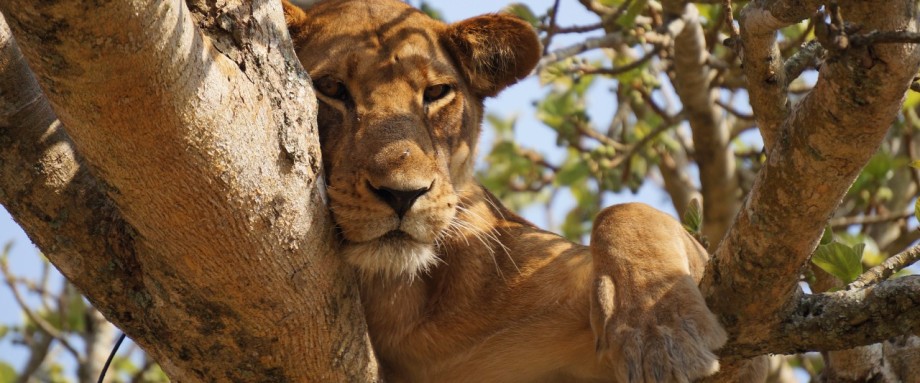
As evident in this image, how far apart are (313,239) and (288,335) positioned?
1.19 ft

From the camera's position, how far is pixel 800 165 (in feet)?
11.7

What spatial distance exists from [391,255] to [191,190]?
1.17 m

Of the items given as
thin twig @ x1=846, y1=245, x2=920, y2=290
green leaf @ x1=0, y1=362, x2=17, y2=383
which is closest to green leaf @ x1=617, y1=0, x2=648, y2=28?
thin twig @ x1=846, y1=245, x2=920, y2=290

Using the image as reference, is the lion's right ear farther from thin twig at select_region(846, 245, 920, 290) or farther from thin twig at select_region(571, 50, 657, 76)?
thin twig at select_region(846, 245, 920, 290)

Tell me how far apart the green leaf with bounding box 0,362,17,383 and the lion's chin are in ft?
15.1

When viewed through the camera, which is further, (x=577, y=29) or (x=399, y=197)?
(x=577, y=29)

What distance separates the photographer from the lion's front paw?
3914 millimetres

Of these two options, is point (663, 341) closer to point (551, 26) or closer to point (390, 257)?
point (390, 257)

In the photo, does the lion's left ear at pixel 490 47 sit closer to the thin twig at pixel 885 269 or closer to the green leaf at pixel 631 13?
the green leaf at pixel 631 13

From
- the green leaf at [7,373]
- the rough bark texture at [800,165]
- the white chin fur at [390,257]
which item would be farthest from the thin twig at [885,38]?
the green leaf at [7,373]

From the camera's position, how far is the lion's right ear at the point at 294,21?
16.9 ft

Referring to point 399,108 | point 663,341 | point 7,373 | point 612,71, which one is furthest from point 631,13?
point 7,373

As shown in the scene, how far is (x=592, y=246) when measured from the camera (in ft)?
15.3

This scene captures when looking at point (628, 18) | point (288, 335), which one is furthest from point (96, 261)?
point (628, 18)
